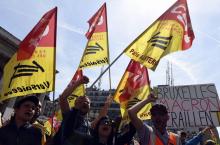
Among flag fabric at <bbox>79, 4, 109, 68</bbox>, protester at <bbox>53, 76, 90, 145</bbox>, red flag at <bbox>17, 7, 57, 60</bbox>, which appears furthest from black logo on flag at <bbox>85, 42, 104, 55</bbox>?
protester at <bbox>53, 76, 90, 145</bbox>

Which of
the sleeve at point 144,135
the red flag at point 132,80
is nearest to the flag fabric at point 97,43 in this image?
the red flag at point 132,80

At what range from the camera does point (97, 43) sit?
1045cm

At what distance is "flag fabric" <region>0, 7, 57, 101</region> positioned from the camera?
6277mm

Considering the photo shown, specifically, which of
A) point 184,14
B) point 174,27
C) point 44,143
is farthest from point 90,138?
point 184,14

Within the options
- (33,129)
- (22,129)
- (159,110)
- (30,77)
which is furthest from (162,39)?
(22,129)

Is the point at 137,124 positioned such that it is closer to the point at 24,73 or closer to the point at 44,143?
the point at 44,143

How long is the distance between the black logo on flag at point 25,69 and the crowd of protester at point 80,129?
5.41ft

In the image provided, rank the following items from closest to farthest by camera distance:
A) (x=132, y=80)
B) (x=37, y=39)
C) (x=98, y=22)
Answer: (x=37, y=39)
(x=132, y=80)
(x=98, y=22)

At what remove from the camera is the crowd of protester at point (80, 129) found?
179 inches

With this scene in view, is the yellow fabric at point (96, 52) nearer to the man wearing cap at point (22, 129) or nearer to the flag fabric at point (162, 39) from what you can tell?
the flag fabric at point (162, 39)

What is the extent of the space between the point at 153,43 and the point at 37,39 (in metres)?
2.39

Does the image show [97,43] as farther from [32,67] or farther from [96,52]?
[32,67]

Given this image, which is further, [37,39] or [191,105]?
[191,105]

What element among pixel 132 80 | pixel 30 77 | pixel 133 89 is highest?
pixel 132 80
